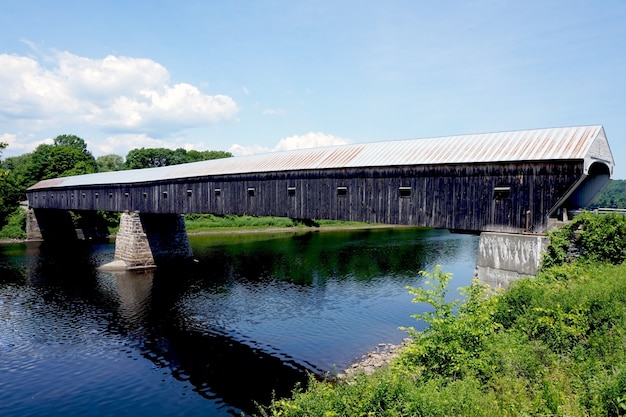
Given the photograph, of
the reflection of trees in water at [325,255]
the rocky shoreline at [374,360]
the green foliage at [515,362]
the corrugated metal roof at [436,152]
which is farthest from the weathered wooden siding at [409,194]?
the reflection of trees in water at [325,255]

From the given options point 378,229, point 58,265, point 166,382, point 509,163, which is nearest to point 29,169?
point 58,265

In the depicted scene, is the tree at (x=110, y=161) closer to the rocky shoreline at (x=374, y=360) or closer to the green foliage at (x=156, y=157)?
the green foliage at (x=156, y=157)

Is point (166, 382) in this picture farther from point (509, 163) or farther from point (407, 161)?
point (509, 163)

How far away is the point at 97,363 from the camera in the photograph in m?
15.8

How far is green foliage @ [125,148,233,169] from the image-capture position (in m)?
77.8

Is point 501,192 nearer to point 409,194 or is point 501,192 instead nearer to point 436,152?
point 436,152

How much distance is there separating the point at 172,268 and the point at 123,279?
458 cm

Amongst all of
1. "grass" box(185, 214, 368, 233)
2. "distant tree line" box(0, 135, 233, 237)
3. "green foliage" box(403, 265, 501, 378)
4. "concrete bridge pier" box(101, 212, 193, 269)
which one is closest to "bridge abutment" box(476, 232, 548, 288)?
"green foliage" box(403, 265, 501, 378)

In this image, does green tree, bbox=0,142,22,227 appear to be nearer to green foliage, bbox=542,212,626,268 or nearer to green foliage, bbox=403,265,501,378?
green foliage, bbox=403,265,501,378

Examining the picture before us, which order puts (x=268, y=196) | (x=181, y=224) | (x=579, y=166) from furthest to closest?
(x=181, y=224) → (x=268, y=196) → (x=579, y=166)

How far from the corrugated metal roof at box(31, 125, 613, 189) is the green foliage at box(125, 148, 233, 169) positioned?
182ft

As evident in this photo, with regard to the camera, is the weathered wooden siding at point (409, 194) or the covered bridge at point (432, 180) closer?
the covered bridge at point (432, 180)

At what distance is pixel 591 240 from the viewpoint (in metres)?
12.4

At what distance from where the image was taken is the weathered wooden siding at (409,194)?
13695mm
